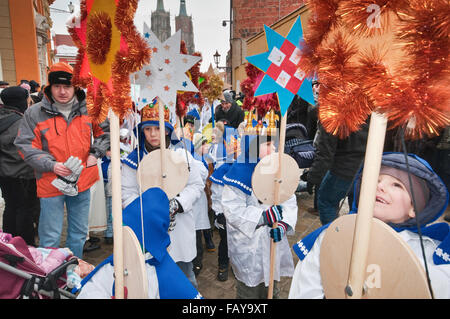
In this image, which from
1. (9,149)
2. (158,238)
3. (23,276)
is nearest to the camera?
(158,238)

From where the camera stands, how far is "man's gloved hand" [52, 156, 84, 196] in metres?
2.34

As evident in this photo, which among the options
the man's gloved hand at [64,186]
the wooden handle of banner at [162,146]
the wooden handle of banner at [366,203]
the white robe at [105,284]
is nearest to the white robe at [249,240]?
the wooden handle of banner at [162,146]

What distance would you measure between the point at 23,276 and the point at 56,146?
1.27 metres

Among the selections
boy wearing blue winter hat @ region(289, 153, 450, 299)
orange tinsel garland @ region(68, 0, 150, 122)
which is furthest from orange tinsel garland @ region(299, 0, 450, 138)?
orange tinsel garland @ region(68, 0, 150, 122)

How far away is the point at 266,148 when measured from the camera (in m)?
2.21

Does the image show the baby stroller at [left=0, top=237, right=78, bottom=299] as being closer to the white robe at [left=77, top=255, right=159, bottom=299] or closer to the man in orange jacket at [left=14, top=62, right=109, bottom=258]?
the white robe at [left=77, top=255, right=159, bottom=299]

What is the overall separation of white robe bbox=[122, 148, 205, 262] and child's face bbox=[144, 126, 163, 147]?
0.26 meters

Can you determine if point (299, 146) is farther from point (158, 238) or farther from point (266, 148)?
point (158, 238)

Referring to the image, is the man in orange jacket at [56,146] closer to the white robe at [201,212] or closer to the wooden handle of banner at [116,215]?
the white robe at [201,212]

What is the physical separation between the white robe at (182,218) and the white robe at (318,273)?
1.22 metres

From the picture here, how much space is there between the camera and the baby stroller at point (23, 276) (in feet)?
4.66

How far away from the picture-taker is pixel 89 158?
2.57 meters

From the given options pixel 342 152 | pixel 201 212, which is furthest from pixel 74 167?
pixel 342 152
